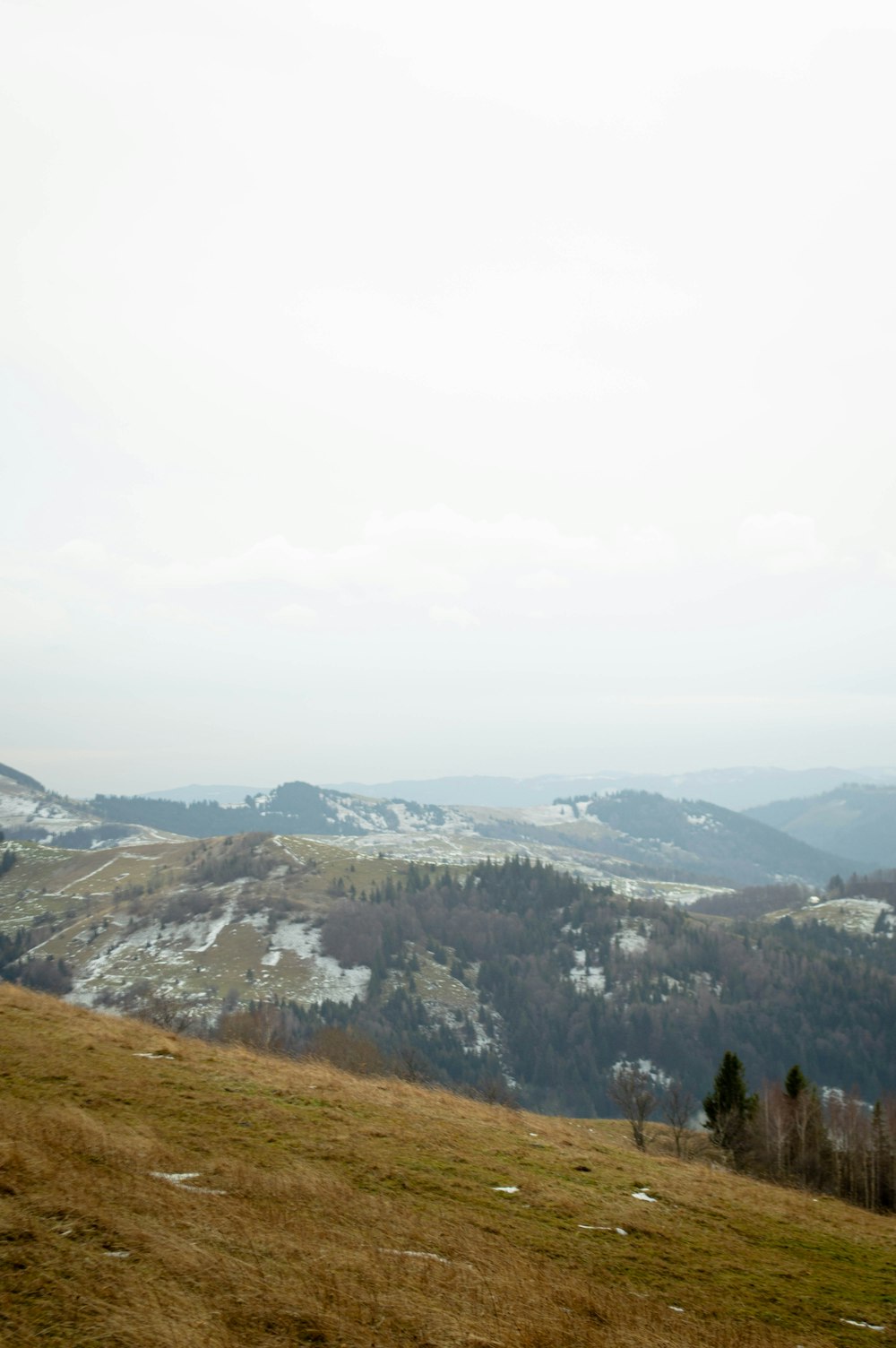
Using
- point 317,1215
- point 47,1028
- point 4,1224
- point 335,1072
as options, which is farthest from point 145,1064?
point 4,1224

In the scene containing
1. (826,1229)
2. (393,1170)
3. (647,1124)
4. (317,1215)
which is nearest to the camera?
(317,1215)

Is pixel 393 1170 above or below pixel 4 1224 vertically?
below

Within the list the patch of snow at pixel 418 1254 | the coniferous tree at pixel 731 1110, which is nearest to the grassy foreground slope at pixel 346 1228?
the patch of snow at pixel 418 1254

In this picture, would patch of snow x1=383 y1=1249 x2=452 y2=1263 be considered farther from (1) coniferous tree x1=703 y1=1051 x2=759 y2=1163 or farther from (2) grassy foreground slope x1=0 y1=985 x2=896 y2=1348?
(1) coniferous tree x1=703 y1=1051 x2=759 y2=1163

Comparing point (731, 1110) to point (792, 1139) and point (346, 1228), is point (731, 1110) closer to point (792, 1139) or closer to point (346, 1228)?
point (792, 1139)

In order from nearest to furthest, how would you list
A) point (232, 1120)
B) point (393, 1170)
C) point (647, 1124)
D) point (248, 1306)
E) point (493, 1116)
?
point (248, 1306) < point (393, 1170) < point (232, 1120) < point (493, 1116) < point (647, 1124)

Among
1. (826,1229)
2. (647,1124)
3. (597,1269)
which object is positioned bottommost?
(647,1124)

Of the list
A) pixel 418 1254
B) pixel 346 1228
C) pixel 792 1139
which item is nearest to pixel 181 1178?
pixel 346 1228

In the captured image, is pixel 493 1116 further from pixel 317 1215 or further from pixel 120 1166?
pixel 120 1166

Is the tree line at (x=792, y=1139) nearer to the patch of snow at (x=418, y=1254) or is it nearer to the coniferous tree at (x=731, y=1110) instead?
the coniferous tree at (x=731, y=1110)

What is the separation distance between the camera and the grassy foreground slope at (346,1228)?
8.86m

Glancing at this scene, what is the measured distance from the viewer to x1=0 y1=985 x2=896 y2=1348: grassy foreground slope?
8.86 m

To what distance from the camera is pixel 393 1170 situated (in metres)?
16.4

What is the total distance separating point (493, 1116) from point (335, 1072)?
21.0 feet
